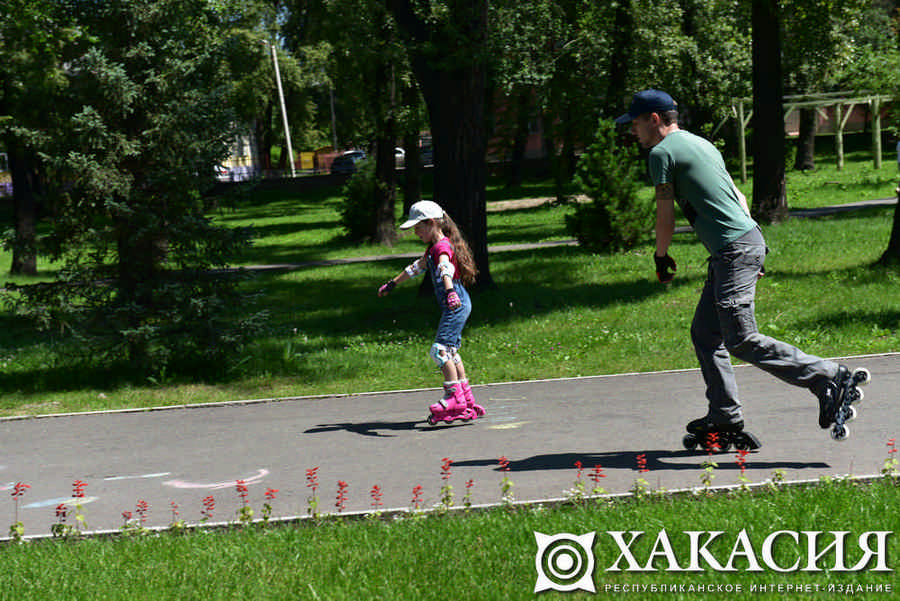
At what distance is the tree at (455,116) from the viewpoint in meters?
15.0

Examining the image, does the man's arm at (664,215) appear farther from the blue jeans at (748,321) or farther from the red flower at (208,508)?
the red flower at (208,508)

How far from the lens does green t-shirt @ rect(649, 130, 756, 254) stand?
6098 mm

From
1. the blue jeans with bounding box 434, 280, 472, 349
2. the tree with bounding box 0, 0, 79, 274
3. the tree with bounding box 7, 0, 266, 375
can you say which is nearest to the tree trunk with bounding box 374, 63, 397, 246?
the tree with bounding box 0, 0, 79, 274

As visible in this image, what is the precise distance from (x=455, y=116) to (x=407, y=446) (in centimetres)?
867

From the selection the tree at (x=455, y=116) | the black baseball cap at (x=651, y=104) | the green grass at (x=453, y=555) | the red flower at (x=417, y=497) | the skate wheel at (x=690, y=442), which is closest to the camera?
the green grass at (x=453, y=555)

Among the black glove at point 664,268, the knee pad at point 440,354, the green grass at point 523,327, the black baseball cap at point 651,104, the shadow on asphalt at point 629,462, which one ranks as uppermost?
the black baseball cap at point 651,104

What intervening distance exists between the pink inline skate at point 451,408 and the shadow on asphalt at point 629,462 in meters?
1.27

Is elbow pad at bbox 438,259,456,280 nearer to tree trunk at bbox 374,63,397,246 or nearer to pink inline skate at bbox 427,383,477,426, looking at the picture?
pink inline skate at bbox 427,383,477,426

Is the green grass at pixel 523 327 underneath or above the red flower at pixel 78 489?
underneath

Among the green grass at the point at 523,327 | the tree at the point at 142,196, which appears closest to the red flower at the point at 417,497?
the green grass at the point at 523,327

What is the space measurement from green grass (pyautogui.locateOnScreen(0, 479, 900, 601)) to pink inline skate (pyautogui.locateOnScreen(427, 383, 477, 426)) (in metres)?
2.64

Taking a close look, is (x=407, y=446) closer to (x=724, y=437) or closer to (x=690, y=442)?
(x=690, y=442)

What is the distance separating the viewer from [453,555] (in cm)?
459

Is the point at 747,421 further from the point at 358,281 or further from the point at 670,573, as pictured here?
the point at 358,281
